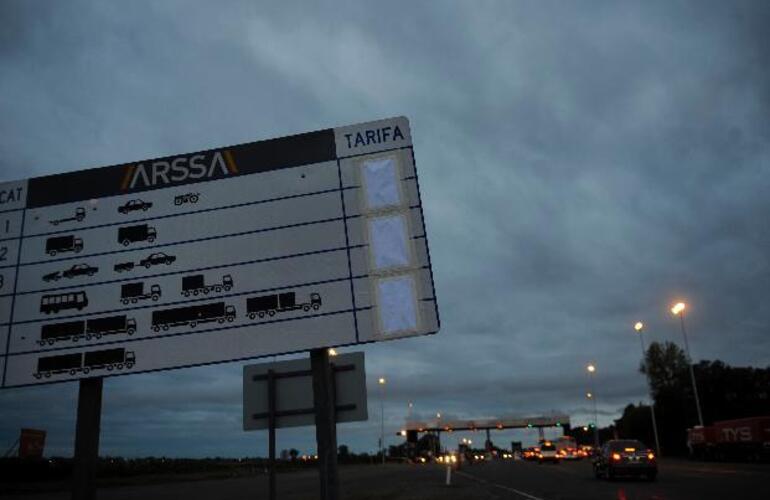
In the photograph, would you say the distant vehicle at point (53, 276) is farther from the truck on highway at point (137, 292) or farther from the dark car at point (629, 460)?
the dark car at point (629, 460)

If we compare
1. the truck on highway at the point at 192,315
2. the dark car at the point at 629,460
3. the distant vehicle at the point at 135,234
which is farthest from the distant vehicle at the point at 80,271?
the dark car at the point at 629,460

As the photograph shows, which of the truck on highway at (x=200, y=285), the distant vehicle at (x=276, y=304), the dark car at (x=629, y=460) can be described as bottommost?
the dark car at (x=629, y=460)

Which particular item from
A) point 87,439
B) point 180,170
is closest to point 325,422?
point 87,439

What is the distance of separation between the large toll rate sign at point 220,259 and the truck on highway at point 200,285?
0.05ft

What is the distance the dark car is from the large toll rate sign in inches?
1035

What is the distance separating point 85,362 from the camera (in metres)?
8.27

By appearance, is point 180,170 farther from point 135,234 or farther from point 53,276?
point 53,276

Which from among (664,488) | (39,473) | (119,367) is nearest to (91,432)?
(119,367)

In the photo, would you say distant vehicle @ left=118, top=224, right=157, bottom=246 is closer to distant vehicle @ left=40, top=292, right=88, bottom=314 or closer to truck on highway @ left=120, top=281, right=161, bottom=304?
truck on highway @ left=120, top=281, right=161, bottom=304

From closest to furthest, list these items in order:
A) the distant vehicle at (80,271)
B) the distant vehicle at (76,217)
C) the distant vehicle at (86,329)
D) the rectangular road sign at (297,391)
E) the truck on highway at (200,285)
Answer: the rectangular road sign at (297,391)
the truck on highway at (200,285)
the distant vehicle at (86,329)
the distant vehicle at (80,271)
the distant vehicle at (76,217)

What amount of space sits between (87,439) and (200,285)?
2476 mm

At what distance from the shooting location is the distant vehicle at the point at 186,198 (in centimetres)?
872

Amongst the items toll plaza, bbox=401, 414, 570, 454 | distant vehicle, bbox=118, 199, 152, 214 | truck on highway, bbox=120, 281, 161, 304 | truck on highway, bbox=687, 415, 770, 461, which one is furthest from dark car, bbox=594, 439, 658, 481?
toll plaza, bbox=401, 414, 570, 454

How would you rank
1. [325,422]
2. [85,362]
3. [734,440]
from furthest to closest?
[734,440] < [85,362] < [325,422]
